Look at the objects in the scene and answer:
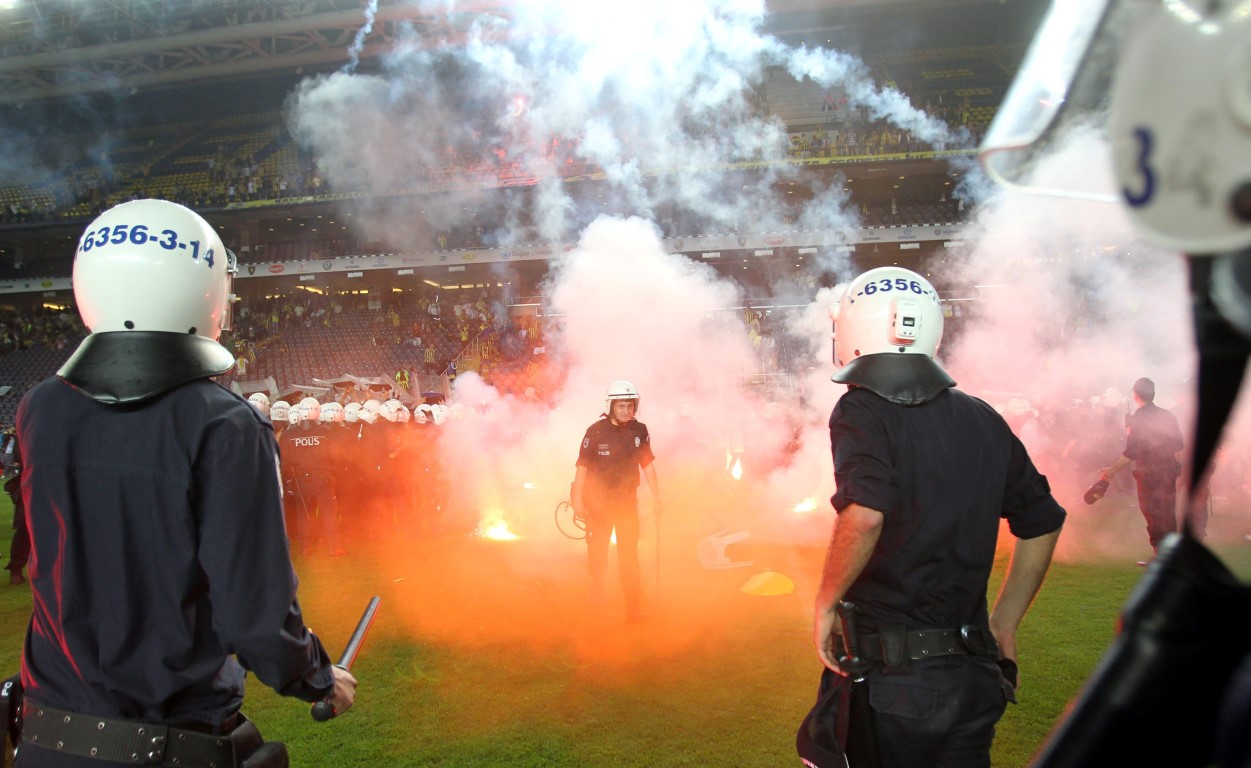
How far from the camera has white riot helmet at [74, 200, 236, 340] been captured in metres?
1.96

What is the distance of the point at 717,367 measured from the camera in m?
15.0

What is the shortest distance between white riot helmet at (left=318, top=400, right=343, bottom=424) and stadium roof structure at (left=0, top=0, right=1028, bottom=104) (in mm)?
18485

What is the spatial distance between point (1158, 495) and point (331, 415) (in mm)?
10605

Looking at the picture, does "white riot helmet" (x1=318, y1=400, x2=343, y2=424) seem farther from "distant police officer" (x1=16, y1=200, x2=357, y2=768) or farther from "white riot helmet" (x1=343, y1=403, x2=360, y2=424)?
"distant police officer" (x1=16, y1=200, x2=357, y2=768)

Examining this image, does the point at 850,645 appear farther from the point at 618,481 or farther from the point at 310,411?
the point at 310,411

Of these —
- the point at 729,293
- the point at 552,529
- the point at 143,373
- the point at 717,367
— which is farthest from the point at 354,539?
the point at 729,293

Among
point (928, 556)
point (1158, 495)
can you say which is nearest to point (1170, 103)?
point (928, 556)

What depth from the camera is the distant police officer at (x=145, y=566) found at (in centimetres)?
175

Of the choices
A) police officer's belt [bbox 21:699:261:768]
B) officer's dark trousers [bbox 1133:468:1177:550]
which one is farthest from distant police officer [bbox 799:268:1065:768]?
officer's dark trousers [bbox 1133:468:1177:550]

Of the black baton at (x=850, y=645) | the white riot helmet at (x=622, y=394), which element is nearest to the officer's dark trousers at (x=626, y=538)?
the white riot helmet at (x=622, y=394)

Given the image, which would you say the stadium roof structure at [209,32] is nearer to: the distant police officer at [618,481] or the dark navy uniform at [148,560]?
the distant police officer at [618,481]

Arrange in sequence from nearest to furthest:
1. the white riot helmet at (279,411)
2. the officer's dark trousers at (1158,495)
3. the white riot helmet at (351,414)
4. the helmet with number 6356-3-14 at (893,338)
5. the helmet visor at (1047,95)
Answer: the helmet visor at (1047,95) → the helmet with number 6356-3-14 at (893,338) → the officer's dark trousers at (1158,495) → the white riot helmet at (279,411) → the white riot helmet at (351,414)

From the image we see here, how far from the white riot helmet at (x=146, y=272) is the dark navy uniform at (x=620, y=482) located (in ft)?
15.3

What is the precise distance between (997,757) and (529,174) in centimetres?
Answer: 2547
